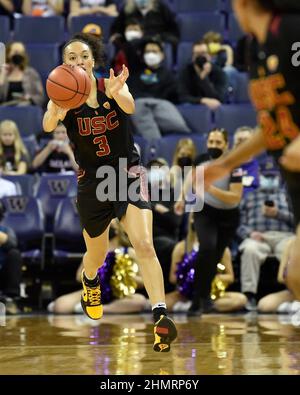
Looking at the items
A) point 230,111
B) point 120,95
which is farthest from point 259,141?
point 230,111

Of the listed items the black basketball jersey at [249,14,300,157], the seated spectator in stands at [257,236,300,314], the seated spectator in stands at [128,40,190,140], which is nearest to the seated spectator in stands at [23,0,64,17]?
the seated spectator in stands at [128,40,190,140]

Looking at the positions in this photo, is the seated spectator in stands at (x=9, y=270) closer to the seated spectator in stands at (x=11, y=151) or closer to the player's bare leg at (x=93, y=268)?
the seated spectator in stands at (x=11, y=151)

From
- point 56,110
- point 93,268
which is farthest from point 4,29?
point 56,110

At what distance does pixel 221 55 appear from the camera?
10594 mm

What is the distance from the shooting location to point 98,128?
531 cm

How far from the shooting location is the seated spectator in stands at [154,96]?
9961mm

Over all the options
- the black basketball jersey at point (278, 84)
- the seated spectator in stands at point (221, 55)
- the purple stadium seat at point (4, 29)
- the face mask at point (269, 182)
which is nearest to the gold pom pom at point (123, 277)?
the face mask at point (269, 182)

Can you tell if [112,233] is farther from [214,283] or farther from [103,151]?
[103,151]

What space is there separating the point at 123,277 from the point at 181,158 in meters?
1.42

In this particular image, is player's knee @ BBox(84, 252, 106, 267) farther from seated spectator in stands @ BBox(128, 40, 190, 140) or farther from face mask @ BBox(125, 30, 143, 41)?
face mask @ BBox(125, 30, 143, 41)

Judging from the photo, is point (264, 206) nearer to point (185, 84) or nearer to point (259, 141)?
point (185, 84)

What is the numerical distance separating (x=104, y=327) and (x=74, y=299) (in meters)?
1.24

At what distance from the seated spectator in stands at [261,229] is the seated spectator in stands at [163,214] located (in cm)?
68

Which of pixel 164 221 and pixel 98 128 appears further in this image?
pixel 164 221
